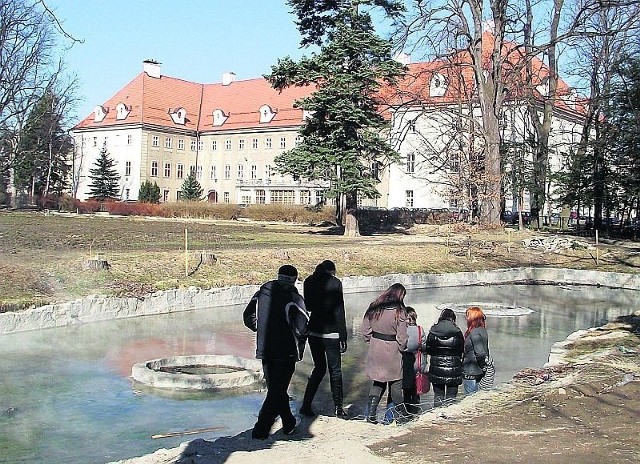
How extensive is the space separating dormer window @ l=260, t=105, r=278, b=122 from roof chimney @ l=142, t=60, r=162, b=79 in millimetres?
13158

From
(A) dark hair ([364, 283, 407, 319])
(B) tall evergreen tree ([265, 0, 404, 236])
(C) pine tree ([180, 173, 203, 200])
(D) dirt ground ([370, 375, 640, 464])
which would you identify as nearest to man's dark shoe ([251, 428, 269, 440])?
(D) dirt ground ([370, 375, 640, 464])

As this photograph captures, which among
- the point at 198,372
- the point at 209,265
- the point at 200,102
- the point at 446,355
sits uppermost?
the point at 200,102

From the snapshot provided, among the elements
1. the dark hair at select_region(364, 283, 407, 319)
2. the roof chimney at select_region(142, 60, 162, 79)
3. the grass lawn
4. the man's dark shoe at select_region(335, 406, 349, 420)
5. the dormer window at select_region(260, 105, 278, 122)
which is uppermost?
Result: the roof chimney at select_region(142, 60, 162, 79)

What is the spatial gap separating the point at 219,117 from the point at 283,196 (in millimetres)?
16365

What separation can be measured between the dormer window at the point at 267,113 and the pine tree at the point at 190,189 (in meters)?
10.1

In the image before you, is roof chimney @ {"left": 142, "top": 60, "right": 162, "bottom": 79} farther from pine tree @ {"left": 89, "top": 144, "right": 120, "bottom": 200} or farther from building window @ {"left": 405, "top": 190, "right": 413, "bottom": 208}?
building window @ {"left": 405, "top": 190, "right": 413, "bottom": 208}

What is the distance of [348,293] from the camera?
21.9 meters

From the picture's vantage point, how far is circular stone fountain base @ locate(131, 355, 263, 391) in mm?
10094

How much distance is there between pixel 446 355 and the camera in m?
8.64

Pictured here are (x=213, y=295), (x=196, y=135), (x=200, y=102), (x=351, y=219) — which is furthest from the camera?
(x=200, y=102)

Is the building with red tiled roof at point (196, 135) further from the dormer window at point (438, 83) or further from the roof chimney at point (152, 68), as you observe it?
the dormer window at point (438, 83)

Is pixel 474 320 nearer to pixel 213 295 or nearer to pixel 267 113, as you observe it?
pixel 213 295

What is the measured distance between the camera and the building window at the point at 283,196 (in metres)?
77.4

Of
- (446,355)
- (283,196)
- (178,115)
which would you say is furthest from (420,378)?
(178,115)
